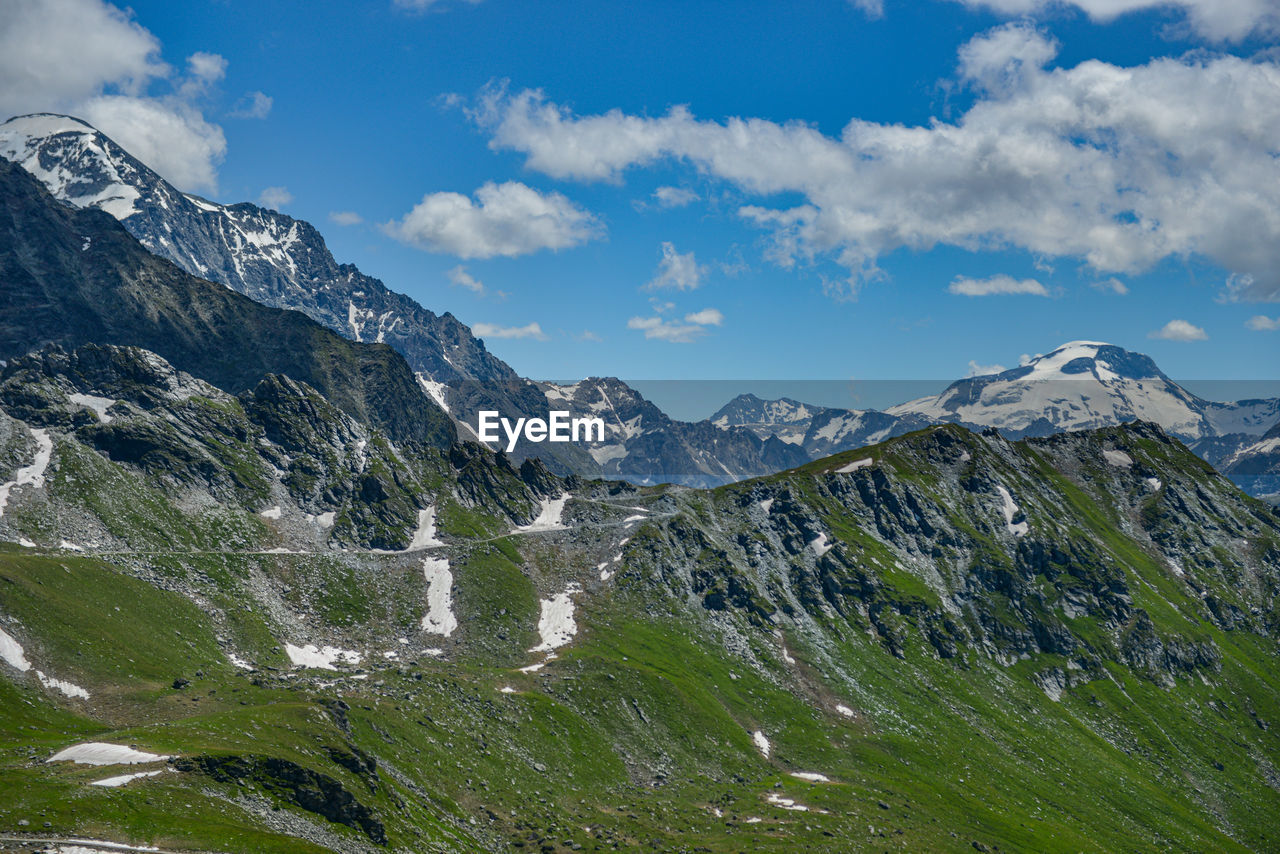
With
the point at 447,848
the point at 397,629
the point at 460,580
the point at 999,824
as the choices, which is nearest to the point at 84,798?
the point at 447,848

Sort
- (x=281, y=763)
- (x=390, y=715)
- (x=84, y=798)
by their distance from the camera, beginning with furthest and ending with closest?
(x=390, y=715), (x=281, y=763), (x=84, y=798)

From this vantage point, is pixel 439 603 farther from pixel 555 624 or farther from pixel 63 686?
pixel 63 686

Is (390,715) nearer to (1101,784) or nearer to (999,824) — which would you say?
(999,824)

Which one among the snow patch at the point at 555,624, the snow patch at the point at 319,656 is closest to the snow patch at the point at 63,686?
the snow patch at the point at 319,656

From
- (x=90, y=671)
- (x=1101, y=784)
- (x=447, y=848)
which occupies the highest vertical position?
(x=90, y=671)

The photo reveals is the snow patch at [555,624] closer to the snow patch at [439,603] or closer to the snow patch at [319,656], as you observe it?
the snow patch at [439,603]

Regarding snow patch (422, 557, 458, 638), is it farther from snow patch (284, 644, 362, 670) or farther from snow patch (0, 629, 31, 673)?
snow patch (0, 629, 31, 673)
